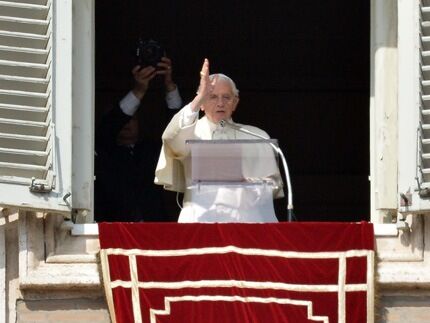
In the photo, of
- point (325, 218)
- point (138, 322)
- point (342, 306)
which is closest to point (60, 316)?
point (138, 322)

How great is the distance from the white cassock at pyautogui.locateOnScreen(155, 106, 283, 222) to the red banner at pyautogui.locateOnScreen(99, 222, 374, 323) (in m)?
0.30

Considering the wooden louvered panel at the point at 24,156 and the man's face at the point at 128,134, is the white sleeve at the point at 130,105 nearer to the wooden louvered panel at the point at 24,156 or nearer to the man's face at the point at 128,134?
the man's face at the point at 128,134

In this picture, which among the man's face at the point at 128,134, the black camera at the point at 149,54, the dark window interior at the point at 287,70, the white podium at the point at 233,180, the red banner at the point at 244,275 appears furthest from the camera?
the dark window interior at the point at 287,70

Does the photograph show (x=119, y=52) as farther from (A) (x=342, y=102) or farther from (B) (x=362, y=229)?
(B) (x=362, y=229)

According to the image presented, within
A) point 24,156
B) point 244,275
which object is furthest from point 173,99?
point 244,275

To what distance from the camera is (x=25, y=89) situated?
9.90 meters

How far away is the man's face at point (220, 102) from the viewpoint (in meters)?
10.4

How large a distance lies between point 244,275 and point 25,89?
119 cm

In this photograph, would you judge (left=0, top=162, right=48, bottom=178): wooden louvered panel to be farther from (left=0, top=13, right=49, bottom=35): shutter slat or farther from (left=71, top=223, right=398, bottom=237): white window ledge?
(left=0, top=13, right=49, bottom=35): shutter slat

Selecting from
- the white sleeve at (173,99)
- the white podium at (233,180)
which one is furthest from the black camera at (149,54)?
the white podium at (233,180)

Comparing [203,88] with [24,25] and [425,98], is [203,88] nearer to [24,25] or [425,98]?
[24,25]

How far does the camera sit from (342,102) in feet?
46.5

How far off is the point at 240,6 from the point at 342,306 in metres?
4.43

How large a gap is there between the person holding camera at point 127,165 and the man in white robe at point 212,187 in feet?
2.80
